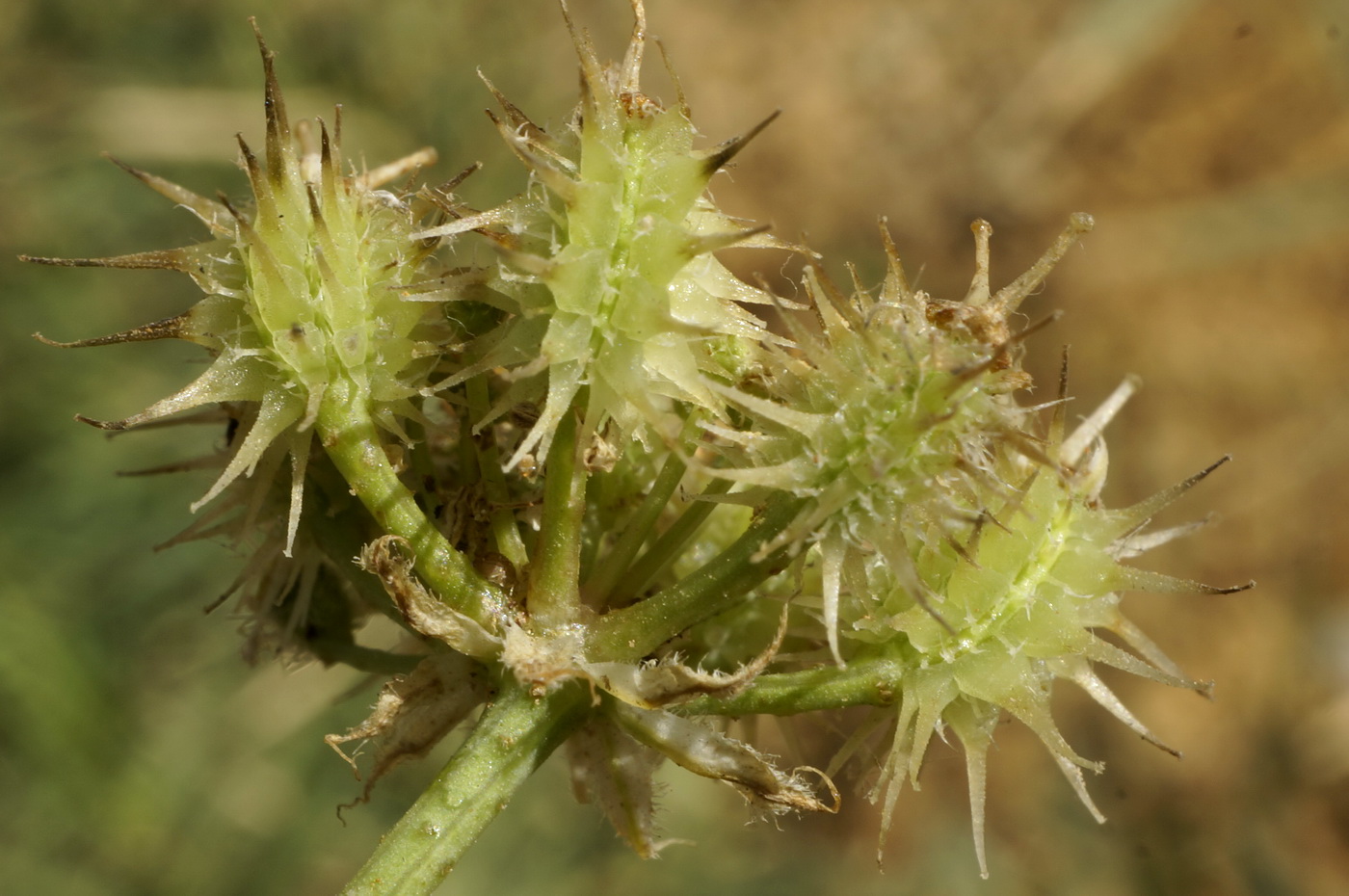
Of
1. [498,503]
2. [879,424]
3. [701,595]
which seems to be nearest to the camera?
[879,424]

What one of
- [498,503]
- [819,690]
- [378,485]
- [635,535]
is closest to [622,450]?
[635,535]

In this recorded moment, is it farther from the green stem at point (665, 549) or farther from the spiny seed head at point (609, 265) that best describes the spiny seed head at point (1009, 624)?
the spiny seed head at point (609, 265)

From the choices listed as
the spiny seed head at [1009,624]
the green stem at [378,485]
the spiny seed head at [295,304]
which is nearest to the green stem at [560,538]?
the green stem at [378,485]

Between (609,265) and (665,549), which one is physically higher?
(609,265)

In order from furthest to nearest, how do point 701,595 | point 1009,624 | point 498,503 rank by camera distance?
point 498,503, point 1009,624, point 701,595

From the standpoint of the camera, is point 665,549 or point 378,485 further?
point 665,549

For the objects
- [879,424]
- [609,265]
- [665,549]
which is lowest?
[665,549]

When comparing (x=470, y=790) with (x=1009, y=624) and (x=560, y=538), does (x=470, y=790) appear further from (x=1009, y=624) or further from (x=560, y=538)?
(x=1009, y=624)
